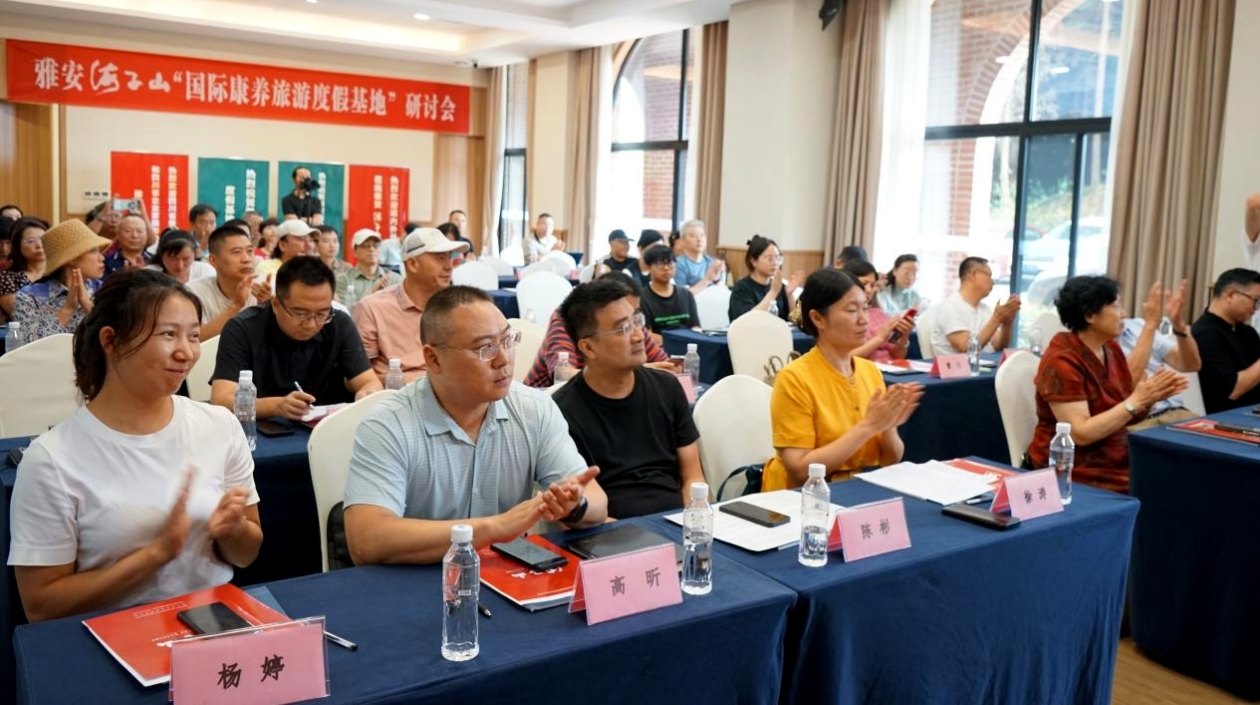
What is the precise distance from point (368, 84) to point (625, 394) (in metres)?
10.5

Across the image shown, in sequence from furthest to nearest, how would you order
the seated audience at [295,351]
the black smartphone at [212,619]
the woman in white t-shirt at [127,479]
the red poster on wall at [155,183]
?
the red poster on wall at [155,183]
the seated audience at [295,351]
the woman in white t-shirt at [127,479]
the black smartphone at [212,619]

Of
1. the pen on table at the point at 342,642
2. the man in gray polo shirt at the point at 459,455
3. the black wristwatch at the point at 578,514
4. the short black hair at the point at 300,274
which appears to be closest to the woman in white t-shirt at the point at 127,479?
the man in gray polo shirt at the point at 459,455

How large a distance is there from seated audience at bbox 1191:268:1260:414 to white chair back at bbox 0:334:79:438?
168 inches

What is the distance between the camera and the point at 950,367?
4383mm

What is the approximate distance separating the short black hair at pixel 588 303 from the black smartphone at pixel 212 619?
43.8 inches

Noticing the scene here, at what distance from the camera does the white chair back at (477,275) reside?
7.67m

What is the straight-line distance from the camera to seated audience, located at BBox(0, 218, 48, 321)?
4.84 m

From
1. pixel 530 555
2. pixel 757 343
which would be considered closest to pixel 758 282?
pixel 757 343

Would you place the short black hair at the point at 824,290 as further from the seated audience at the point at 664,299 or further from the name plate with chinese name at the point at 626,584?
the seated audience at the point at 664,299

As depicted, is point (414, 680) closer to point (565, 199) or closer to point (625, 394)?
point (625, 394)

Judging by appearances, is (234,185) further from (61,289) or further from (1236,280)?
(1236,280)

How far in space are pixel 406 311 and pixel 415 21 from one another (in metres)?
8.28

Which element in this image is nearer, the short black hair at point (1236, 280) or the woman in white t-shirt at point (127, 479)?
the woman in white t-shirt at point (127, 479)

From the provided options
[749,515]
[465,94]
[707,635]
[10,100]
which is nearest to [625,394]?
[749,515]
